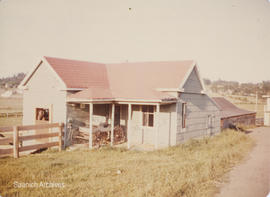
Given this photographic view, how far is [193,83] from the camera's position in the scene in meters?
15.8

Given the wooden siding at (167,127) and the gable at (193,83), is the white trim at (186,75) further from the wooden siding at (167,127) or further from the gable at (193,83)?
the wooden siding at (167,127)

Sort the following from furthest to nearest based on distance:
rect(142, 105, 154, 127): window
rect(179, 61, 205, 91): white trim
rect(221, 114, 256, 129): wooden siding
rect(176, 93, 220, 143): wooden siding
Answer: rect(221, 114, 256, 129): wooden siding
rect(142, 105, 154, 127): window
rect(176, 93, 220, 143): wooden siding
rect(179, 61, 205, 91): white trim

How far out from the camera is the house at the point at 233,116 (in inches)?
942

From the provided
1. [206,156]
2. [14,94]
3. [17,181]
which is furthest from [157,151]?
[14,94]

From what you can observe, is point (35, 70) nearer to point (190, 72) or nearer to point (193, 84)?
point (190, 72)

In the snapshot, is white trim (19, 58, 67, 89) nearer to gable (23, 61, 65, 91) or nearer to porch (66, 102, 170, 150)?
gable (23, 61, 65, 91)

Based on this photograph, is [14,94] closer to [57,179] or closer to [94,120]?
[94,120]

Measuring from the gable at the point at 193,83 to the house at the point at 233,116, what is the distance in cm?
732

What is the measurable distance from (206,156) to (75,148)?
6.52m

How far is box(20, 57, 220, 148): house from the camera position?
13.2 metres

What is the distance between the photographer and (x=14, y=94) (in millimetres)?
64375

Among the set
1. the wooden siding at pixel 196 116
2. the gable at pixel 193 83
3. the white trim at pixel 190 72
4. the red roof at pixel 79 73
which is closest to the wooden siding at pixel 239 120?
the wooden siding at pixel 196 116

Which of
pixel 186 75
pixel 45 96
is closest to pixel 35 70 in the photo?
pixel 45 96

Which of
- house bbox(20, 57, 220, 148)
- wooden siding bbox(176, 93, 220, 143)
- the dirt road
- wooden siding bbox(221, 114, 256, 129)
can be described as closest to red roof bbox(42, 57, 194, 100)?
house bbox(20, 57, 220, 148)
